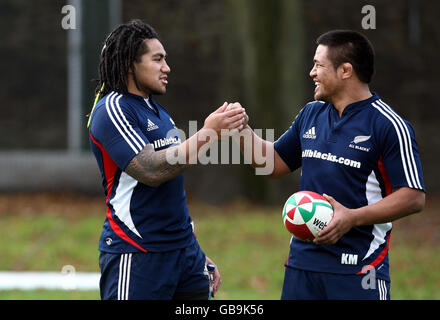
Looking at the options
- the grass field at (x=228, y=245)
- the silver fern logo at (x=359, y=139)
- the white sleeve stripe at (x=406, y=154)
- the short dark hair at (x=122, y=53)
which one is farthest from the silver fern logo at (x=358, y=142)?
the grass field at (x=228, y=245)

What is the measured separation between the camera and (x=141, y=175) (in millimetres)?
4242

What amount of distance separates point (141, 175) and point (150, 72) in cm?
73

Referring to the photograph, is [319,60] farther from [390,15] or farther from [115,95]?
[390,15]

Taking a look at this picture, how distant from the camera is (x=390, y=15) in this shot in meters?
15.0

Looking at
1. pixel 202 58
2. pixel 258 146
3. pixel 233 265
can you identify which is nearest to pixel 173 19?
pixel 202 58

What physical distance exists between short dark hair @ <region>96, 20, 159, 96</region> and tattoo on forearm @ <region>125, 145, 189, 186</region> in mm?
528

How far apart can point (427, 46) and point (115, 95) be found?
11.8 m

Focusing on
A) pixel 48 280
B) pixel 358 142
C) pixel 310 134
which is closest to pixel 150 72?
pixel 310 134

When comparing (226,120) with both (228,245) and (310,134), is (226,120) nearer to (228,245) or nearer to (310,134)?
(310,134)

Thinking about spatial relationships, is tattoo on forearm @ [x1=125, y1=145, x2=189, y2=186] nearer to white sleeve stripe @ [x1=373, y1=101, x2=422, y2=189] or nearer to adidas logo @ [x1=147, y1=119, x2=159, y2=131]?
adidas logo @ [x1=147, y1=119, x2=159, y2=131]

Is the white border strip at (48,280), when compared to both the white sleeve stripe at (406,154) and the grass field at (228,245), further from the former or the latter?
the white sleeve stripe at (406,154)

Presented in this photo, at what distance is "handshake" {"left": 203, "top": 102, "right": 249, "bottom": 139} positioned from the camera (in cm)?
441

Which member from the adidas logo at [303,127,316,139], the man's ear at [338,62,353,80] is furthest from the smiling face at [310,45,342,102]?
the adidas logo at [303,127,316,139]

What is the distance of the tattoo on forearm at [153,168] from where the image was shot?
4211 millimetres
